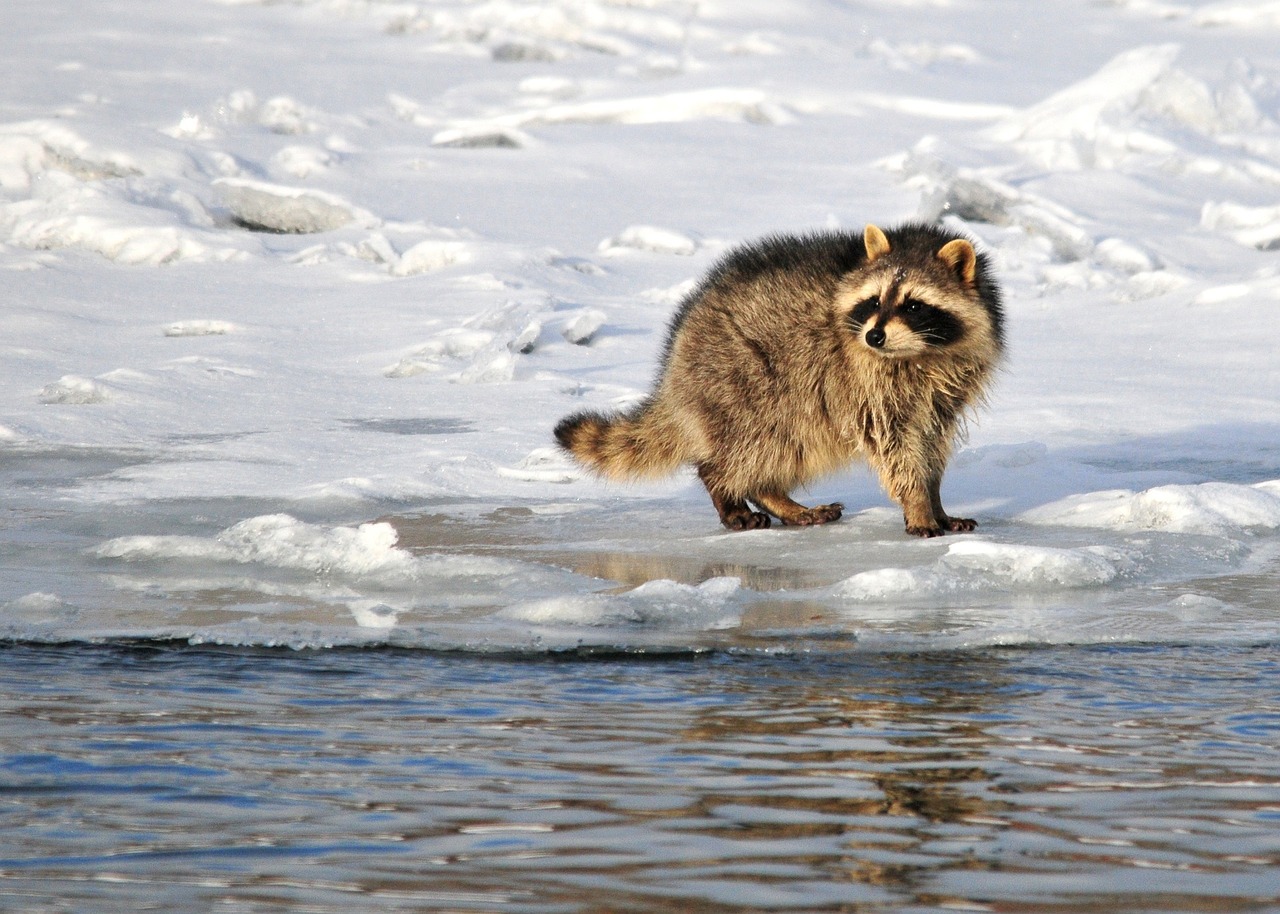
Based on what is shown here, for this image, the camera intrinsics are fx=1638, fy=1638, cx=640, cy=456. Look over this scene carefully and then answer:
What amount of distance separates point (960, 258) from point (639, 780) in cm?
335

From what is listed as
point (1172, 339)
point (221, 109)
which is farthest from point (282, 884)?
point (221, 109)

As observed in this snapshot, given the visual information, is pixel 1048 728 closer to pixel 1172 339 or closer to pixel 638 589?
pixel 638 589

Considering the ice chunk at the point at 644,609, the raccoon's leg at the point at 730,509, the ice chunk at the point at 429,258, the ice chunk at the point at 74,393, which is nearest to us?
the ice chunk at the point at 644,609

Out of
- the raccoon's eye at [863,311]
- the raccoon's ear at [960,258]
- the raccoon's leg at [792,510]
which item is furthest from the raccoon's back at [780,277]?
the raccoon's leg at [792,510]

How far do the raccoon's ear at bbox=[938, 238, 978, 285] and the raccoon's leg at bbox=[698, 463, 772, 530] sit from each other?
1133mm

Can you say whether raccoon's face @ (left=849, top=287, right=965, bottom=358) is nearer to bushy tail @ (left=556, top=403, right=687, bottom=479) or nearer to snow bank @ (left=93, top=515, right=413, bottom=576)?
bushy tail @ (left=556, top=403, right=687, bottom=479)

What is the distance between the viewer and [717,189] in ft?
43.6

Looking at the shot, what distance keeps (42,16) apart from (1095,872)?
18.7 metres

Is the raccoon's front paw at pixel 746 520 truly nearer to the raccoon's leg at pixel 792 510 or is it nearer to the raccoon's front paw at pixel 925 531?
the raccoon's leg at pixel 792 510

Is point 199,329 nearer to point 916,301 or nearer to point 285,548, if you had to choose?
point 285,548

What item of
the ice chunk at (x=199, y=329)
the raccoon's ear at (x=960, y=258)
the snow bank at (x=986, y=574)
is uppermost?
the raccoon's ear at (x=960, y=258)

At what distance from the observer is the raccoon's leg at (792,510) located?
20.2 feet

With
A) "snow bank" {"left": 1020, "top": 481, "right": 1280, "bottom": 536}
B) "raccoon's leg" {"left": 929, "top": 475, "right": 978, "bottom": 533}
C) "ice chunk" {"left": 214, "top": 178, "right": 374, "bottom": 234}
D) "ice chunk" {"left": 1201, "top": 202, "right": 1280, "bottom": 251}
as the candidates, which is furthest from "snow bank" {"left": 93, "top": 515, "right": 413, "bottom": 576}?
"ice chunk" {"left": 1201, "top": 202, "right": 1280, "bottom": 251}

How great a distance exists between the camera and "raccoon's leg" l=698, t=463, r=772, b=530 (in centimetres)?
609
